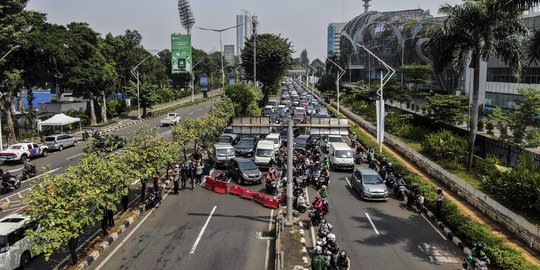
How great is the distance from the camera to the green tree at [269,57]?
6897 cm

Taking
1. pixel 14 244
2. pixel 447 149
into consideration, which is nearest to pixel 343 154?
pixel 447 149

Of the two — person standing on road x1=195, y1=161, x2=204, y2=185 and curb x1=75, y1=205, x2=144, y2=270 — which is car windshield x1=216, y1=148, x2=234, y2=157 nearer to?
person standing on road x1=195, y1=161, x2=204, y2=185

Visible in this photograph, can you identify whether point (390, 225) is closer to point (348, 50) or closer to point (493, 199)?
point (493, 199)

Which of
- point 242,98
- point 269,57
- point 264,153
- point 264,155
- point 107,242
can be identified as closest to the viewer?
point 107,242

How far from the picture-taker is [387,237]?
733 inches

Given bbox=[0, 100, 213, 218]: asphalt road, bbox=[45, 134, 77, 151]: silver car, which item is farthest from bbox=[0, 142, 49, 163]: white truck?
bbox=[45, 134, 77, 151]: silver car

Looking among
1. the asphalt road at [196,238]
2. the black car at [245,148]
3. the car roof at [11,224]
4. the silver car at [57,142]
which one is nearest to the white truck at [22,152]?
the silver car at [57,142]

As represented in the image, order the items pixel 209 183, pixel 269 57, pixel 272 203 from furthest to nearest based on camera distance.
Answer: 1. pixel 269 57
2. pixel 209 183
3. pixel 272 203

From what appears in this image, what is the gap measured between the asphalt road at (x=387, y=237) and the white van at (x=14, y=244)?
1207cm

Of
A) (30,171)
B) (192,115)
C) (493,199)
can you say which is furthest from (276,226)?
(192,115)

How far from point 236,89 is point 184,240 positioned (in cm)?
3878

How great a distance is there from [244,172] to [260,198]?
14.2 feet

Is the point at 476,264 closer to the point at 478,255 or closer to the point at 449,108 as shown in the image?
the point at 478,255

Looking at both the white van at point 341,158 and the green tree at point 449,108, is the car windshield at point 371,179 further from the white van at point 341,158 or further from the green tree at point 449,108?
the green tree at point 449,108
